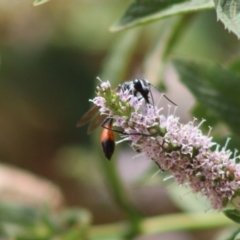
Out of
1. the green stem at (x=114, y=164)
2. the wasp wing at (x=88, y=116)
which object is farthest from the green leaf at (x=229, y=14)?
the green stem at (x=114, y=164)

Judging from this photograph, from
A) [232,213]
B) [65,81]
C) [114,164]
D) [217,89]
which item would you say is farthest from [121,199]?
[65,81]

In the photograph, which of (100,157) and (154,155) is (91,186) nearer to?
(100,157)

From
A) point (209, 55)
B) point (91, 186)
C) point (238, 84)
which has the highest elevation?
point (209, 55)

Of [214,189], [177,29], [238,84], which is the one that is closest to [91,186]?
[177,29]

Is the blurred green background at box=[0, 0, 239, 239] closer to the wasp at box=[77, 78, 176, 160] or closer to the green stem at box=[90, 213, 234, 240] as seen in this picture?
the green stem at box=[90, 213, 234, 240]

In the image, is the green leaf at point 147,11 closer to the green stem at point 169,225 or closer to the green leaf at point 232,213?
the green leaf at point 232,213

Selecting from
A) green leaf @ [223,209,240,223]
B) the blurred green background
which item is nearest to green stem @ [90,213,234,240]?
green leaf @ [223,209,240,223]
